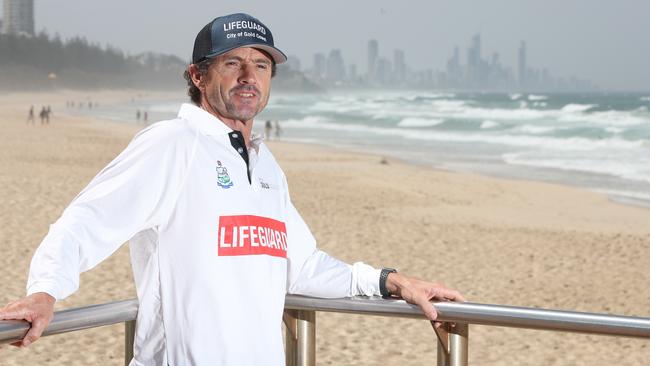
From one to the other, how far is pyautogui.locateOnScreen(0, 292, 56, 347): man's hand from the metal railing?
2cm

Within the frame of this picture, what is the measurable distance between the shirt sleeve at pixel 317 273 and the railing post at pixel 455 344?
0.70 ft

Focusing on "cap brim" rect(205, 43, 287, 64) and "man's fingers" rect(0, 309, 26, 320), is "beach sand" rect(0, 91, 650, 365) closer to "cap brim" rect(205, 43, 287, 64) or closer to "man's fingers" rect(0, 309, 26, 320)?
"cap brim" rect(205, 43, 287, 64)

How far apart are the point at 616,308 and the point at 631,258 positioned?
2901 mm

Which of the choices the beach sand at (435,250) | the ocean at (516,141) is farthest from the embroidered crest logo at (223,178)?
the ocean at (516,141)

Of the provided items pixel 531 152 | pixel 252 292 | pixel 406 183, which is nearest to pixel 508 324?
pixel 252 292

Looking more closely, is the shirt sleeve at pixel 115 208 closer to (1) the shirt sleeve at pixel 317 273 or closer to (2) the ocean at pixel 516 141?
(1) the shirt sleeve at pixel 317 273

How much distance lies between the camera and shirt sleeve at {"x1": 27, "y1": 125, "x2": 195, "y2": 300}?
5.50ft

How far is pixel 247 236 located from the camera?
1.94 metres

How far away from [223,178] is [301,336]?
477 millimetres

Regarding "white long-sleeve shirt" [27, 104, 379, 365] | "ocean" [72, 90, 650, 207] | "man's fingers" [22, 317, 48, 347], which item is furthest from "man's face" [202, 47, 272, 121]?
"ocean" [72, 90, 650, 207]

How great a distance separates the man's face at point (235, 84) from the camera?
2.12m

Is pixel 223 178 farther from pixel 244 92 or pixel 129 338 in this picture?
pixel 129 338

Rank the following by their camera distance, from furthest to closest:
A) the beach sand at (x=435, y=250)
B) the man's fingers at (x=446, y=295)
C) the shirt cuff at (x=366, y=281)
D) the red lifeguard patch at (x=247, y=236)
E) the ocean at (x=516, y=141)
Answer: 1. the ocean at (x=516, y=141)
2. the beach sand at (x=435, y=250)
3. the shirt cuff at (x=366, y=281)
4. the man's fingers at (x=446, y=295)
5. the red lifeguard patch at (x=247, y=236)

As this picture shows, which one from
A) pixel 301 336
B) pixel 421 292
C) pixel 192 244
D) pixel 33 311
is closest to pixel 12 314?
pixel 33 311
